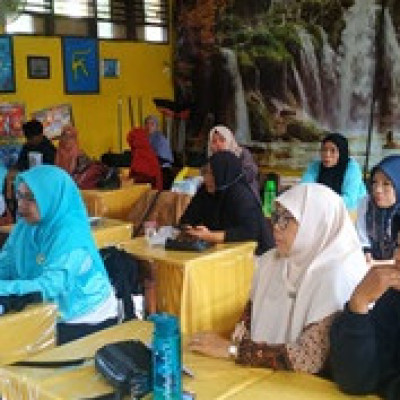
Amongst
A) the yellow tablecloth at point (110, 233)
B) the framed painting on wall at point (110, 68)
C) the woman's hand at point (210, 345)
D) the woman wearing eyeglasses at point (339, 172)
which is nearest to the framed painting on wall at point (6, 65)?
the framed painting on wall at point (110, 68)

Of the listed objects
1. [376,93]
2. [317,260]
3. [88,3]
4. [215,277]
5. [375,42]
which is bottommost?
[215,277]

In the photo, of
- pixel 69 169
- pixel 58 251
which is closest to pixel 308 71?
pixel 69 169

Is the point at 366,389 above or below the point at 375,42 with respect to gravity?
below

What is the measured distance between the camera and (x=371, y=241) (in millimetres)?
3402

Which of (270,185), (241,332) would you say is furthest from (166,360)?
(270,185)

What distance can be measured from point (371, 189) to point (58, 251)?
5.61 ft

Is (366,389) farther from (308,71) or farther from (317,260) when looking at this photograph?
(308,71)

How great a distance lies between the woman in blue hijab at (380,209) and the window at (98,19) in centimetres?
397

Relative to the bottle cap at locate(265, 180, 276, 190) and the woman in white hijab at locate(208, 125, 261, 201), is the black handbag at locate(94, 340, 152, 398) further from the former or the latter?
the bottle cap at locate(265, 180, 276, 190)

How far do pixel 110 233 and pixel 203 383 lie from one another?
210cm

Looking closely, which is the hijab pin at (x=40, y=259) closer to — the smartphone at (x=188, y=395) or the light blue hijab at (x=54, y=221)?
the light blue hijab at (x=54, y=221)

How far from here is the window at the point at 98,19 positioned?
622cm

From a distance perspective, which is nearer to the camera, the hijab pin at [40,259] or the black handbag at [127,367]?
the black handbag at [127,367]

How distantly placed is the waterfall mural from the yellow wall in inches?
14.8
